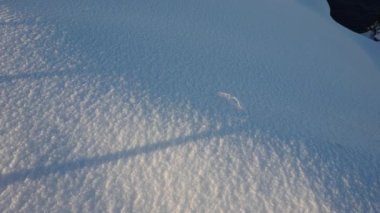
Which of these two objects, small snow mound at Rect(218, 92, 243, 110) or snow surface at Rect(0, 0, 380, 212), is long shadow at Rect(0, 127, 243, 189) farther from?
small snow mound at Rect(218, 92, 243, 110)

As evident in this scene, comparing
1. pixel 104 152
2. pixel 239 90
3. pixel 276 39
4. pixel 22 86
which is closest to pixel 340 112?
pixel 239 90

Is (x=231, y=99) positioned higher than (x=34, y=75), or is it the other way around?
(x=34, y=75)

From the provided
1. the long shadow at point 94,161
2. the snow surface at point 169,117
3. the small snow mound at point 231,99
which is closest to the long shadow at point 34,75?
the snow surface at point 169,117

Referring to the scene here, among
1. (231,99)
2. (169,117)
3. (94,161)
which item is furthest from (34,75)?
(231,99)

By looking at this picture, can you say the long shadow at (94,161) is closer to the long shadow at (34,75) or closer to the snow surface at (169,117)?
the snow surface at (169,117)

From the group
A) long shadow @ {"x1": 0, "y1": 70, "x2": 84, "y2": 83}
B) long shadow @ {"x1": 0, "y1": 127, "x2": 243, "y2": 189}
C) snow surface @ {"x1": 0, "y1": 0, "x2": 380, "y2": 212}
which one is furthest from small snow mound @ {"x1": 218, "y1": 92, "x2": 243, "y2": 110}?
long shadow @ {"x1": 0, "y1": 70, "x2": 84, "y2": 83}

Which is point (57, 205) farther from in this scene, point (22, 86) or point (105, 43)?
point (105, 43)

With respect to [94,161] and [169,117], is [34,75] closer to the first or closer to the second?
[94,161]

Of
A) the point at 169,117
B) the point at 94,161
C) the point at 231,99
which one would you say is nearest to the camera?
the point at 94,161
